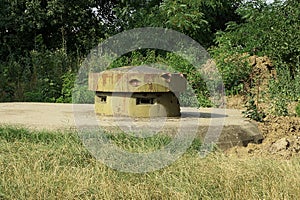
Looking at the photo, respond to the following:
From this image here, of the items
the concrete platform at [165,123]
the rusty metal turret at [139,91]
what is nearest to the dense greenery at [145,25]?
the concrete platform at [165,123]

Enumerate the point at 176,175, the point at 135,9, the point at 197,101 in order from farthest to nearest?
the point at 135,9 < the point at 197,101 < the point at 176,175

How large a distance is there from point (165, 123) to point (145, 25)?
26.3 ft

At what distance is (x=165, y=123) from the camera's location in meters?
5.44

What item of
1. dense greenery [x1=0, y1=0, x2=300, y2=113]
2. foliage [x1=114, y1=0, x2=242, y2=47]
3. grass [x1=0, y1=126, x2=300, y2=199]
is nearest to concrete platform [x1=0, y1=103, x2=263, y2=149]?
grass [x1=0, y1=126, x2=300, y2=199]

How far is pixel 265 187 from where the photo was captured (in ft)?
11.1

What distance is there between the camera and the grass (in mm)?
3293

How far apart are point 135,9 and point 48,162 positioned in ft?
37.9

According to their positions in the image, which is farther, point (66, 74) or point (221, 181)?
point (66, 74)

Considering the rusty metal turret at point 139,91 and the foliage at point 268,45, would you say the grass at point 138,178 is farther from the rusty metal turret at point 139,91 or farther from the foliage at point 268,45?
the foliage at point 268,45

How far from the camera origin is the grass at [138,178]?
329 cm

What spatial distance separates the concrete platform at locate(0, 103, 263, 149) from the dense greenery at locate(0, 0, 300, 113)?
1.55 metres

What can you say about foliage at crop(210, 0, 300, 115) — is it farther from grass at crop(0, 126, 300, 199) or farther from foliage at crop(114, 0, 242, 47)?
grass at crop(0, 126, 300, 199)

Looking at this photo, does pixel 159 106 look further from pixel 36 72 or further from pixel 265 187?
pixel 36 72

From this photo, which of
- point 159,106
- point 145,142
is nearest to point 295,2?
point 159,106
